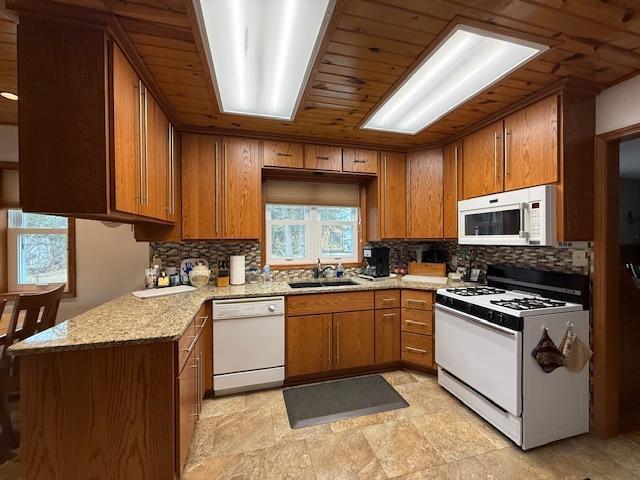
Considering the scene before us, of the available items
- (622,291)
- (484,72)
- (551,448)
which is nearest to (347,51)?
(484,72)

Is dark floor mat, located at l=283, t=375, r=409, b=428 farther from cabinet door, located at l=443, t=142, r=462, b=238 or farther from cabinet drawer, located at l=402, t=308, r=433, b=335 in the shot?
cabinet door, located at l=443, t=142, r=462, b=238

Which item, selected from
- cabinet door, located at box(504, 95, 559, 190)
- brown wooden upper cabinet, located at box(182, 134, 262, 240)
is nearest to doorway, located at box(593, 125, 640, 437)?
cabinet door, located at box(504, 95, 559, 190)

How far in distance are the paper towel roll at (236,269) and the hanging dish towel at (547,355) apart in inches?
92.2

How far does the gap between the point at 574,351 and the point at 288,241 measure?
8.23 feet

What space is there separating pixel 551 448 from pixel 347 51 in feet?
8.82

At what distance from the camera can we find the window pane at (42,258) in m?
2.53

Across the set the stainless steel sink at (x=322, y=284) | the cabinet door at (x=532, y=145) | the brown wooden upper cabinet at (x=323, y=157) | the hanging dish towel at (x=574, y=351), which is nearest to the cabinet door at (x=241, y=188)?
the brown wooden upper cabinet at (x=323, y=157)

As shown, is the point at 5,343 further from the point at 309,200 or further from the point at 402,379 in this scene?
the point at 402,379

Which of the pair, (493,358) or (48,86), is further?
(493,358)

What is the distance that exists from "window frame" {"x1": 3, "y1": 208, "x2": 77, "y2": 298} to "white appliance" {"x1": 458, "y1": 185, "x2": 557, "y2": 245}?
3573 millimetres

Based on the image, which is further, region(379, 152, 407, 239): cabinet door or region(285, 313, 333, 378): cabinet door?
region(379, 152, 407, 239): cabinet door

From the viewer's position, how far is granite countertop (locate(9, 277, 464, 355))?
4.01 ft

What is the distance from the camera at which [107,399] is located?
1274 mm

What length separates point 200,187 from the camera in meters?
2.51
